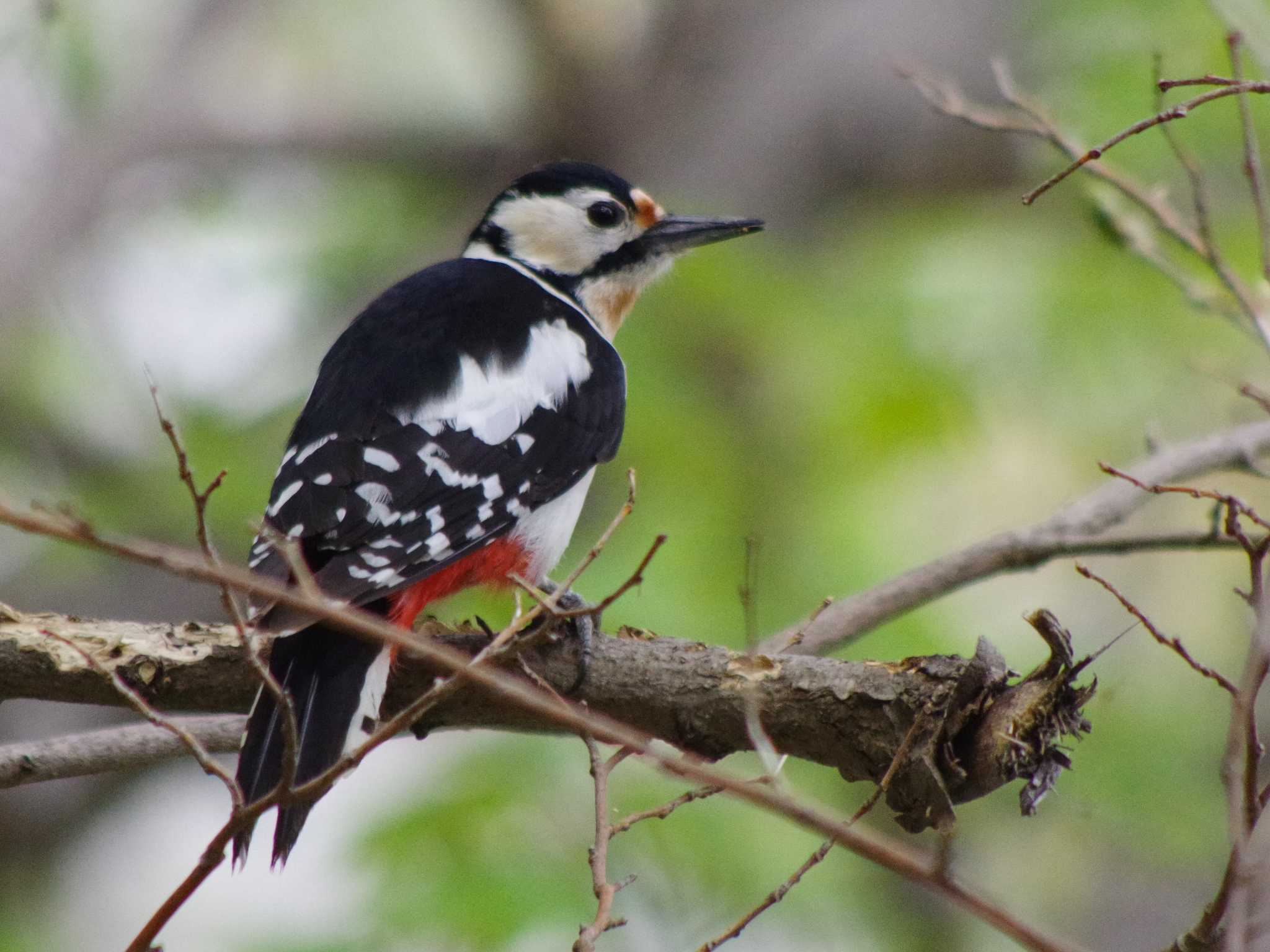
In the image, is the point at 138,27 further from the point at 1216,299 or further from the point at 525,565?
the point at 1216,299

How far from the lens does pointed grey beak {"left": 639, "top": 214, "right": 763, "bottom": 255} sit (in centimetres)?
406

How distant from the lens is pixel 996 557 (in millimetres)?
3180

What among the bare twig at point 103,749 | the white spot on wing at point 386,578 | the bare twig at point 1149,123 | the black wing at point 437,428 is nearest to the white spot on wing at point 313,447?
the black wing at point 437,428

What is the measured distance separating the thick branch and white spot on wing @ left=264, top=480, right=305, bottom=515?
40.2 inches

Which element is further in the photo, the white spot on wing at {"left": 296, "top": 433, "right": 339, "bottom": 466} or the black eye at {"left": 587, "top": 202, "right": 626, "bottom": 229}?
the black eye at {"left": 587, "top": 202, "right": 626, "bottom": 229}

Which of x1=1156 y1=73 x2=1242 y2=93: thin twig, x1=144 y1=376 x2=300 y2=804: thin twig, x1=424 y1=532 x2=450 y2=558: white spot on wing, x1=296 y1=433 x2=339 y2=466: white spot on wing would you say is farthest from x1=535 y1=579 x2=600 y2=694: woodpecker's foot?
x1=1156 y1=73 x2=1242 y2=93: thin twig

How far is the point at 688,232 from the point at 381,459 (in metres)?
1.47

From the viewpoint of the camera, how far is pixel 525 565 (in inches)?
125

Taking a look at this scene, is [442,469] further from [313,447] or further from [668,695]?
[668,695]

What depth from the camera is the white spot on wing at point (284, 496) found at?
2768 millimetres

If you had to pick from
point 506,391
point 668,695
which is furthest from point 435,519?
point 668,695

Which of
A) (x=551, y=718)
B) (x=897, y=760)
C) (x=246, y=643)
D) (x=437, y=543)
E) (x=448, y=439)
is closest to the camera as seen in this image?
(x=551, y=718)

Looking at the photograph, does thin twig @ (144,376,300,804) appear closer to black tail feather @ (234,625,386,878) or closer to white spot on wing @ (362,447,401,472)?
black tail feather @ (234,625,386,878)

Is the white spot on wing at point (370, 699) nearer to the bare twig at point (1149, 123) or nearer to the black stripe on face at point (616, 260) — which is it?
the bare twig at point (1149, 123)
